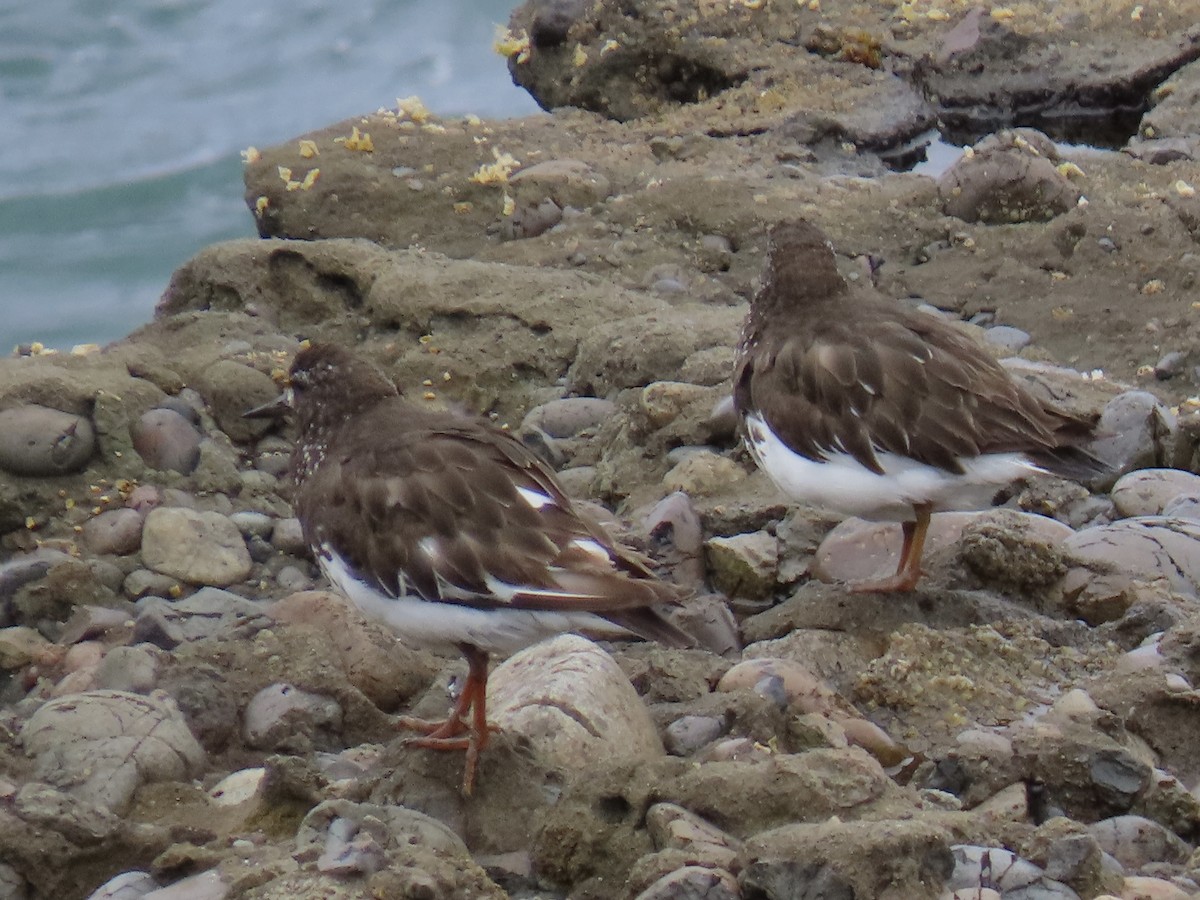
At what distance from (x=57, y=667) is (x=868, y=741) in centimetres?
265

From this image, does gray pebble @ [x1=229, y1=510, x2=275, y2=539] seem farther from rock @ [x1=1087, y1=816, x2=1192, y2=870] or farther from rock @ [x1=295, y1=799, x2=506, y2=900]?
rock @ [x1=1087, y1=816, x2=1192, y2=870]

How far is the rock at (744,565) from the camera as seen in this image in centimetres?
539

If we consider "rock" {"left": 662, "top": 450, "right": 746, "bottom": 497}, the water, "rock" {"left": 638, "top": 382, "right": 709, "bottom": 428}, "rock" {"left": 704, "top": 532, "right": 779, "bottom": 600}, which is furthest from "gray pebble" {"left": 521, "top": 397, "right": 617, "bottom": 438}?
the water

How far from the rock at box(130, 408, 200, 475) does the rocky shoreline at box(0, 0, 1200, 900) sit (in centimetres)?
2

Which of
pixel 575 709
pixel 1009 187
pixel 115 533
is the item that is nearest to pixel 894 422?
pixel 575 709

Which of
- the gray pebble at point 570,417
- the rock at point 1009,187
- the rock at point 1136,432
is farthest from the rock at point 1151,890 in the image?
the rock at point 1009,187

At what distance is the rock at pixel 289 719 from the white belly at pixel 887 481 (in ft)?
4.96

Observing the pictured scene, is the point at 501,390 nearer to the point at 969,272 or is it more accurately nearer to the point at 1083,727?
the point at 969,272

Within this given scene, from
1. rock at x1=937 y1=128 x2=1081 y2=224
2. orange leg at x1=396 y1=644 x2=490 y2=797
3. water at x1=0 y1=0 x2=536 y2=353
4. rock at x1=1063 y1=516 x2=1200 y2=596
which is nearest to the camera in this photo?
orange leg at x1=396 y1=644 x2=490 y2=797

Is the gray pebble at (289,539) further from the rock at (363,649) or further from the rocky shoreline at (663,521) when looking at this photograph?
the rock at (363,649)

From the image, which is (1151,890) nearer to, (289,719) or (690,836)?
(690,836)

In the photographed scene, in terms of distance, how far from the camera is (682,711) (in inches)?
171

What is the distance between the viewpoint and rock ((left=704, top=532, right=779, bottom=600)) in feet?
17.7

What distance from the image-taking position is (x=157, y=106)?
16.1 m
